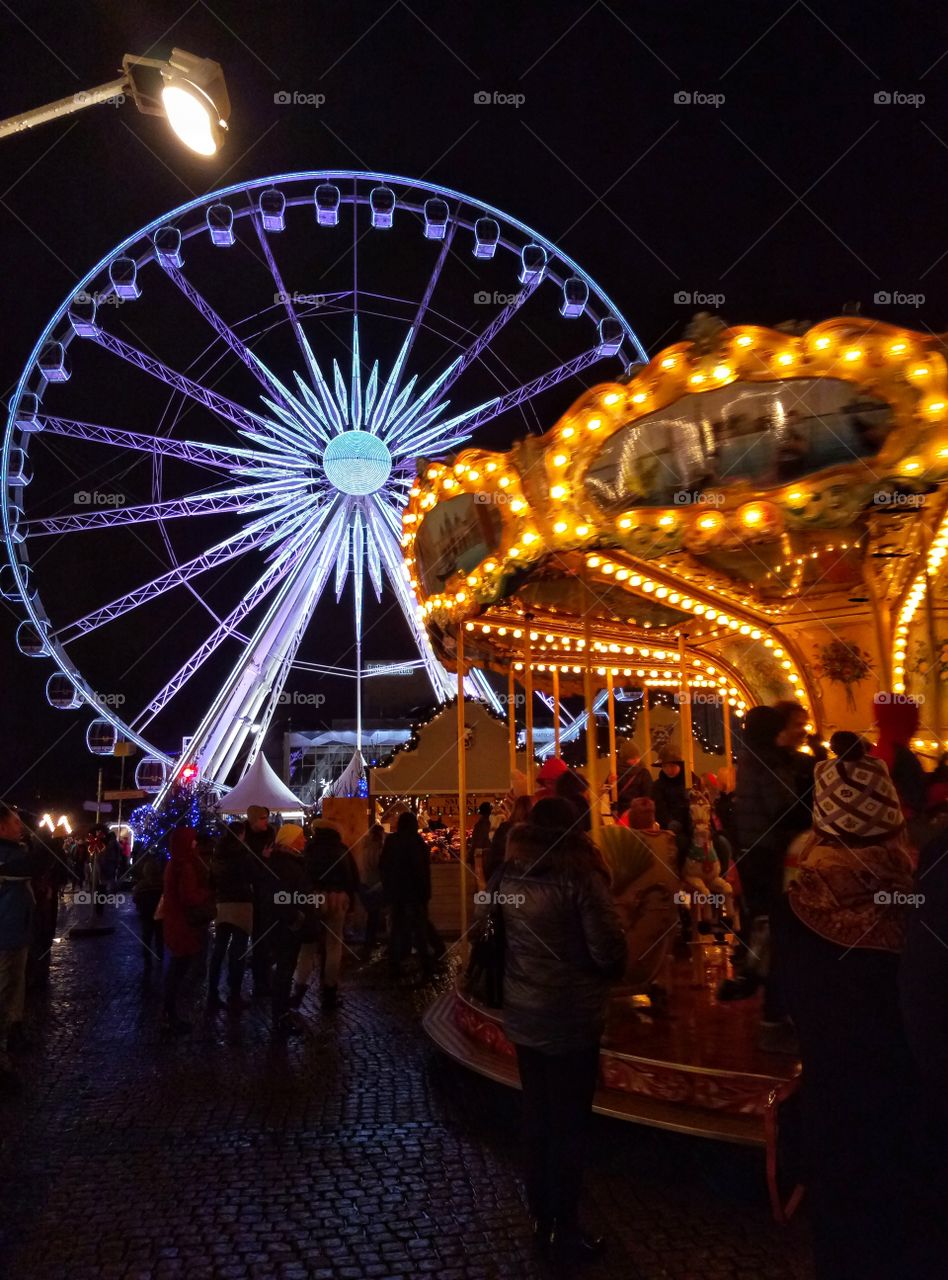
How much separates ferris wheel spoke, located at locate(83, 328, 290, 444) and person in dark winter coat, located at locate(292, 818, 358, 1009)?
9269 millimetres

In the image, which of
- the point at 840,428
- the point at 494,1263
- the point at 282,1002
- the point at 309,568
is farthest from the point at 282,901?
the point at 309,568

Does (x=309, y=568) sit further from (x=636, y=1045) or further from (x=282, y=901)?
(x=636, y=1045)

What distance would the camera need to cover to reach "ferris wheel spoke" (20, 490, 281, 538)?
1412 cm

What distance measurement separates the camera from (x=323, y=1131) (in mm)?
4047

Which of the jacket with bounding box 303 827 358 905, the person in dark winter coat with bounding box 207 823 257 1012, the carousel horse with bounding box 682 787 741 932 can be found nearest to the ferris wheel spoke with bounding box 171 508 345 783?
the person in dark winter coat with bounding box 207 823 257 1012

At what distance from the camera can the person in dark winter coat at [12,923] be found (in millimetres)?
4945

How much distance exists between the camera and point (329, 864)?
21.4ft

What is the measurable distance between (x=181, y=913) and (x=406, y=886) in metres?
2.03

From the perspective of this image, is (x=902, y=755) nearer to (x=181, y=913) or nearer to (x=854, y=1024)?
(x=854, y=1024)

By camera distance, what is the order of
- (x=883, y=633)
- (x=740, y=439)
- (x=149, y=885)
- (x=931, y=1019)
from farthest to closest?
(x=149, y=885) → (x=883, y=633) → (x=740, y=439) → (x=931, y=1019)

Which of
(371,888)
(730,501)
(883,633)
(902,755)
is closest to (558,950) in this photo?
(902,755)

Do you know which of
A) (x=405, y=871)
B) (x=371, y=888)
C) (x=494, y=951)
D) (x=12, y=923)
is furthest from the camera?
(x=371, y=888)

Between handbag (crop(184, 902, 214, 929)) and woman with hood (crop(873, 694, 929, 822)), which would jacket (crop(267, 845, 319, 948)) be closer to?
handbag (crop(184, 902, 214, 929))

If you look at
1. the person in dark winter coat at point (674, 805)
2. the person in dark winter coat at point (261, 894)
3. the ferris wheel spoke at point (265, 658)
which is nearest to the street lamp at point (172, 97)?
the person in dark winter coat at point (261, 894)
